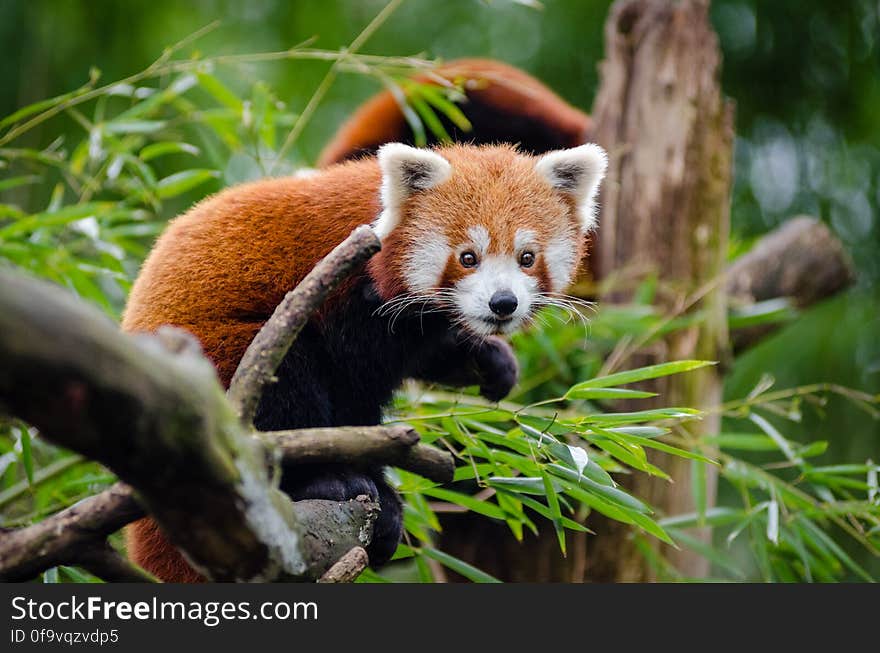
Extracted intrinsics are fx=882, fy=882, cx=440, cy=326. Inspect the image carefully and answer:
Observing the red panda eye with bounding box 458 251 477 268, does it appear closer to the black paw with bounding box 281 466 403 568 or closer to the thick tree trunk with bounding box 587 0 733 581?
the black paw with bounding box 281 466 403 568

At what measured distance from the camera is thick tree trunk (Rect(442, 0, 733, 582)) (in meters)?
2.88

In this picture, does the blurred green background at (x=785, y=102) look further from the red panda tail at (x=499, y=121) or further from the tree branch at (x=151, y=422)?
the tree branch at (x=151, y=422)

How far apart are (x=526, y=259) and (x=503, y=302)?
130mm

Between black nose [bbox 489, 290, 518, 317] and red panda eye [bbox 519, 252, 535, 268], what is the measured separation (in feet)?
0.32

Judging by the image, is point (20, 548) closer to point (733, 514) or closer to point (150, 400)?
point (150, 400)

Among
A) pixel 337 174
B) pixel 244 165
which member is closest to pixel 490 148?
pixel 337 174

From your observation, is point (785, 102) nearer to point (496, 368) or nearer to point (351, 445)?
point (496, 368)

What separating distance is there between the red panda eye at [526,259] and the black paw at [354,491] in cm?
53

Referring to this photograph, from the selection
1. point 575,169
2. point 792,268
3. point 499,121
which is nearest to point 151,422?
point 575,169

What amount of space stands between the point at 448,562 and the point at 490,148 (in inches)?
38.2

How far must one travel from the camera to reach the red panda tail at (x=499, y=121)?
3.55m

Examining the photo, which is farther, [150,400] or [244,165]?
[244,165]

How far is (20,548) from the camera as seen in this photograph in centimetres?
116

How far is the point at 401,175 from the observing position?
1743mm
